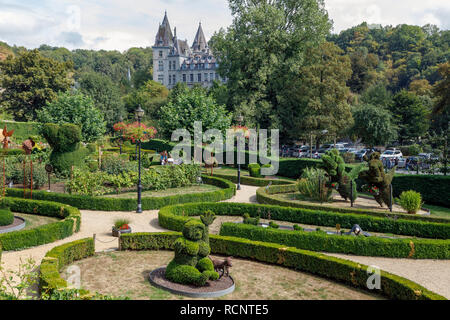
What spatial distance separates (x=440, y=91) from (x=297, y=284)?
3124 cm

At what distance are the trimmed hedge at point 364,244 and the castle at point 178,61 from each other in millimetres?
101510

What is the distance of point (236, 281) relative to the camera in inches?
417

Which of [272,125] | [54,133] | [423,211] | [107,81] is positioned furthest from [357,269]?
[107,81]

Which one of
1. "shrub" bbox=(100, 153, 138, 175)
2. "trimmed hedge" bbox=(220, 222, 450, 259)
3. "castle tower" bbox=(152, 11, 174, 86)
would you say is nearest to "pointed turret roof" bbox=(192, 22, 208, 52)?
"castle tower" bbox=(152, 11, 174, 86)

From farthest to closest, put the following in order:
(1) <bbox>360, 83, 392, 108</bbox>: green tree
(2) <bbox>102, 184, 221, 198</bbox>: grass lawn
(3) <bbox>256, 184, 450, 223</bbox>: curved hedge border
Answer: (1) <bbox>360, 83, 392, 108</bbox>: green tree, (2) <bbox>102, 184, 221, 198</bbox>: grass lawn, (3) <bbox>256, 184, 450, 223</bbox>: curved hedge border

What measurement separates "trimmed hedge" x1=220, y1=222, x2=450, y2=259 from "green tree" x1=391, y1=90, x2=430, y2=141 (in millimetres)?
39727

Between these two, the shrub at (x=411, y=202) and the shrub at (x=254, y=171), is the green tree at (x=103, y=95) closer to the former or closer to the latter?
the shrub at (x=254, y=171)

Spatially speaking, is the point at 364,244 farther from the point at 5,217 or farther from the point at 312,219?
the point at 5,217

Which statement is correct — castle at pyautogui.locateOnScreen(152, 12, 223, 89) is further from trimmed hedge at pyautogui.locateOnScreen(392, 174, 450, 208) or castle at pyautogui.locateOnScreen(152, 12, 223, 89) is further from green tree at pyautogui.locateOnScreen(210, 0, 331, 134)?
trimmed hedge at pyautogui.locateOnScreen(392, 174, 450, 208)

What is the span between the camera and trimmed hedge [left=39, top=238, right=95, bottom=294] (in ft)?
29.6

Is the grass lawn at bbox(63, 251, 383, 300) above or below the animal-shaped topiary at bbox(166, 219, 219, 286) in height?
below

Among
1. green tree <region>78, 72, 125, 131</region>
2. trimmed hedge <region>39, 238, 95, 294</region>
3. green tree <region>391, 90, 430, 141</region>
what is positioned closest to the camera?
trimmed hedge <region>39, 238, 95, 294</region>

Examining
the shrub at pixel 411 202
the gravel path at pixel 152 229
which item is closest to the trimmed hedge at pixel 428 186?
the shrub at pixel 411 202
